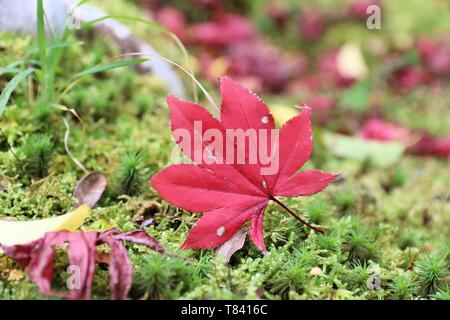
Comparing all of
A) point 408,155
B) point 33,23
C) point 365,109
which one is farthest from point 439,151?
point 33,23

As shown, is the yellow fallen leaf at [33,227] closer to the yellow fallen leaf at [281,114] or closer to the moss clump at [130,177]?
the moss clump at [130,177]

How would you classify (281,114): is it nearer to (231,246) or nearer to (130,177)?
(130,177)

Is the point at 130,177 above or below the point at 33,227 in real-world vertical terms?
above

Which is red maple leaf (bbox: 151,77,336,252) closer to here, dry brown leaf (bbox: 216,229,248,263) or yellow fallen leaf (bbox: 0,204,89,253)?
dry brown leaf (bbox: 216,229,248,263)

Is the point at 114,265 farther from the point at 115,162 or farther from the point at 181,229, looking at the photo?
the point at 115,162

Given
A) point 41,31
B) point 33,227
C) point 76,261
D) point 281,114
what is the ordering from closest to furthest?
point 76,261
point 33,227
point 41,31
point 281,114

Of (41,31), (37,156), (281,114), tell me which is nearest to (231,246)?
(37,156)

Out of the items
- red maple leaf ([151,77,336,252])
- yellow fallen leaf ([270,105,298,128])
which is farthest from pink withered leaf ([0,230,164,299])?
yellow fallen leaf ([270,105,298,128])

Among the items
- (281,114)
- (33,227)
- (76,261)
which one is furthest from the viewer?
(281,114)
